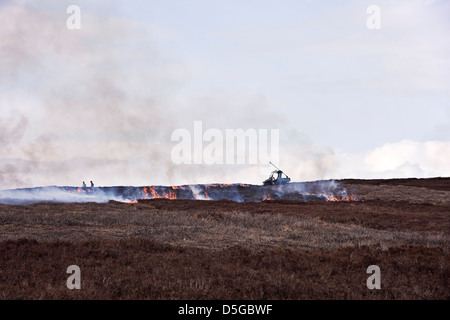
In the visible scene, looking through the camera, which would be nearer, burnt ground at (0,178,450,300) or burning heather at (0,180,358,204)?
burnt ground at (0,178,450,300)

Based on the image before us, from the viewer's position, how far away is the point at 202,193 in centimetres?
6538

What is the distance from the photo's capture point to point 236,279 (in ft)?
35.5

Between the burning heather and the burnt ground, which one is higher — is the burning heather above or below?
above

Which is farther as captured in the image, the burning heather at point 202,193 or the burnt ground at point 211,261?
the burning heather at point 202,193

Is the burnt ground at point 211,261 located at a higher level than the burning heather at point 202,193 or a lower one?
lower

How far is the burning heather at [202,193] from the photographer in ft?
190

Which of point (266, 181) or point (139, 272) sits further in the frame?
point (266, 181)

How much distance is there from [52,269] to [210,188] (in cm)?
5841

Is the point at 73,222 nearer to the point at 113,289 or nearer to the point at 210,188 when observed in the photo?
the point at 113,289

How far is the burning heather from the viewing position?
5803cm

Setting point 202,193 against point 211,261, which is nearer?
point 211,261
